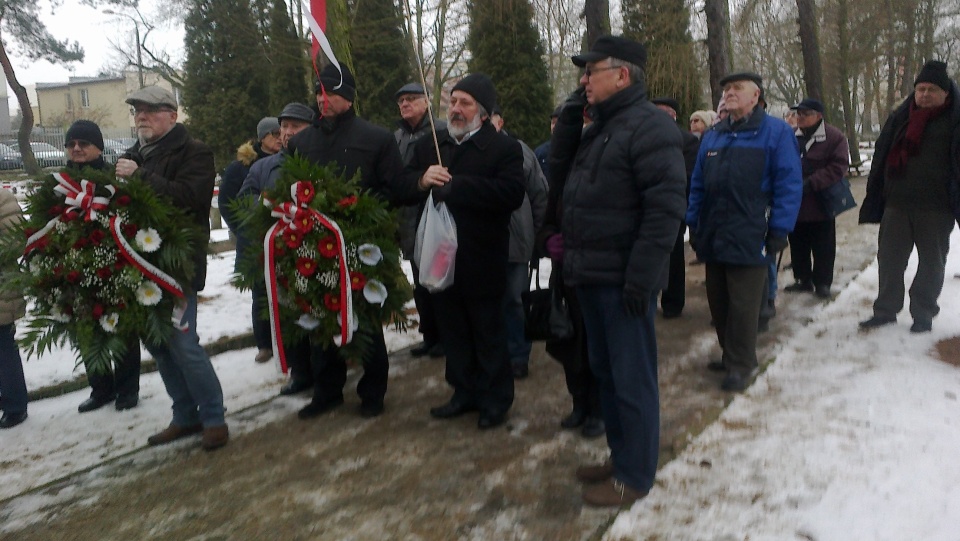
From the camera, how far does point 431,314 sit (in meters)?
6.11

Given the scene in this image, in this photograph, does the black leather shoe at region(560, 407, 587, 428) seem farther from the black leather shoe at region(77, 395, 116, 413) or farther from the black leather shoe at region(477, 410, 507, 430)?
the black leather shoe at region(77, 395, 116, 413)

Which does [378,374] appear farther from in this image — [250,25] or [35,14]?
[35,14]

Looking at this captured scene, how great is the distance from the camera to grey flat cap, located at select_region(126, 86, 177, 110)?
4.36 m

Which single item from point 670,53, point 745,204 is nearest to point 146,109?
point 745,204

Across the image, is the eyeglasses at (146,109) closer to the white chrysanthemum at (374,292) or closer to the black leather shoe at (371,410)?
the white chrysanthemum at (374,292)

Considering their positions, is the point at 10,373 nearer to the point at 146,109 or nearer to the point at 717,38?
the point at 146,109

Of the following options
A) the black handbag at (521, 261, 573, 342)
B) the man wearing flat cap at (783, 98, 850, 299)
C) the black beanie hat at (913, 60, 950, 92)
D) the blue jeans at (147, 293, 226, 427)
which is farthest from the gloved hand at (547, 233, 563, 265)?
the man wearing flat cap at (783, 98, 850, 299)

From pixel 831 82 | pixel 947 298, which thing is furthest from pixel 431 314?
pixel 831 82

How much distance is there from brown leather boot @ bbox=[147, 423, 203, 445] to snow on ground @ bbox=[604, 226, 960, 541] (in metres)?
2.68

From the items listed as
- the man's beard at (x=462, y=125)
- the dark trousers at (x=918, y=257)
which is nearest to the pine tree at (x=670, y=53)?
the dark trousers at (x=918, y=257)

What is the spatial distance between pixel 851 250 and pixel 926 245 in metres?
4.29

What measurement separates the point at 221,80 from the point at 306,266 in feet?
68.7

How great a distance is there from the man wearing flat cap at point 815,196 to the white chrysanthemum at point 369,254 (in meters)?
4.65

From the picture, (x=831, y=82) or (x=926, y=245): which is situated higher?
(x=831, y=82)
